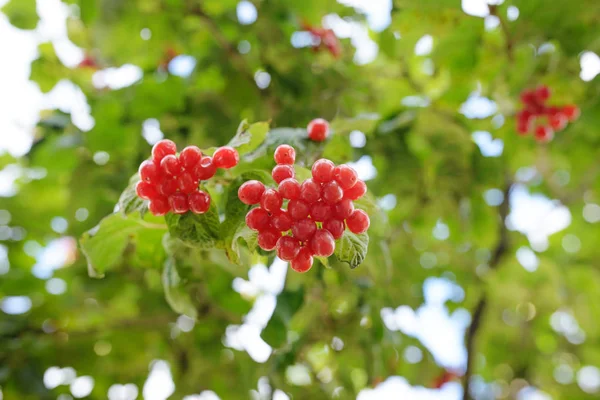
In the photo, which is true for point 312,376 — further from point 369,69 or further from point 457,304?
point 369,69

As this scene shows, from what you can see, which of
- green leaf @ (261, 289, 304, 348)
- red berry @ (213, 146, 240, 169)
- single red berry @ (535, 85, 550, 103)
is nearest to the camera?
red berry @ (213, 146, 240, 169)

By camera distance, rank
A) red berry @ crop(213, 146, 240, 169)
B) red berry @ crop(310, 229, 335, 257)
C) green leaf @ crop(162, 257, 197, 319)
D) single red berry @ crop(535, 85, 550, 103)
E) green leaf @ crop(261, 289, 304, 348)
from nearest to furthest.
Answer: red berry @ crop(310, 229, 335, 257)
red berry @ crop(213, 146, 240, 169)
green leaf @ crop(162, 257, 197, 319)
green leaf @ crop(261, 289, 304, 348)
single red berry @ crop(535, 85, 550, 103)

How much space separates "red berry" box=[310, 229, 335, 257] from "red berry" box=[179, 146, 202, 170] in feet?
0.82

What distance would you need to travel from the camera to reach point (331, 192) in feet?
2.81

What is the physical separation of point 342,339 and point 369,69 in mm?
1146

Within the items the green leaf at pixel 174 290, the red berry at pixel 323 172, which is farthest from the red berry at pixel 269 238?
the green leaf at pixel 174 290

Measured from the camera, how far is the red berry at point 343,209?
2.85ft

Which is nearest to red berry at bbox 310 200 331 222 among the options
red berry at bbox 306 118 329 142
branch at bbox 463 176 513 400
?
red berry at bbox 306 118 329 142

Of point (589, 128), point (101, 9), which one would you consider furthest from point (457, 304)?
point (101, 9)

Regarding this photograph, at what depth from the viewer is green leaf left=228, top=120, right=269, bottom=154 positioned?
1.02 meters

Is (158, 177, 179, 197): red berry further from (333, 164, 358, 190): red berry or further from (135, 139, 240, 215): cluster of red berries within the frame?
(333, 164, 358, 190): red berry

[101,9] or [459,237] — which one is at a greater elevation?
[101,9]

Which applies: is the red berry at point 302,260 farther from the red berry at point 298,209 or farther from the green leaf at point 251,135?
the green leaf at point 251,135

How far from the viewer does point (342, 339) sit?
180 cm
